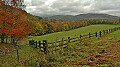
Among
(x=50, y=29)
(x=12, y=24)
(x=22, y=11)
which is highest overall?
(x=22, y=11)

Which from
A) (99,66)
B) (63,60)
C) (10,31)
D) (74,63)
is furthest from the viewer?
(10,31)

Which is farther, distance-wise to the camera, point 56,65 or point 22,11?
point 22,11

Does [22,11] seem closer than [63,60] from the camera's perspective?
No

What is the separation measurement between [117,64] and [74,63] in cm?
303

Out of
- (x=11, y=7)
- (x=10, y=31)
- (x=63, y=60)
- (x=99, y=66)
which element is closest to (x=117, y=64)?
(x=99, y=66)

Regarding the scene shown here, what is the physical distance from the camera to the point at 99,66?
1304 centimetres

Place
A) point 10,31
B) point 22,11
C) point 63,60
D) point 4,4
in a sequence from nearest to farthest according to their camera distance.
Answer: point 63,60 < point 10,31 < point 4,4 < point 22,11

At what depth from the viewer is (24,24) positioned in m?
34.7

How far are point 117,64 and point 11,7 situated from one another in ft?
85.6

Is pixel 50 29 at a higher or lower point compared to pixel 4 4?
lower

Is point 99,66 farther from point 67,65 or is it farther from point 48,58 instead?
point 48,58

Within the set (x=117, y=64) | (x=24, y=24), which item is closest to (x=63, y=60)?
(x=117, y=64)

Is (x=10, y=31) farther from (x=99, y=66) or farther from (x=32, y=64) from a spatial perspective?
(x=99, y=66)

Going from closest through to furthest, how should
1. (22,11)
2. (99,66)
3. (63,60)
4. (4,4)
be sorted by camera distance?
(99,66) < (63,60) < (4,4) < (22,11)
